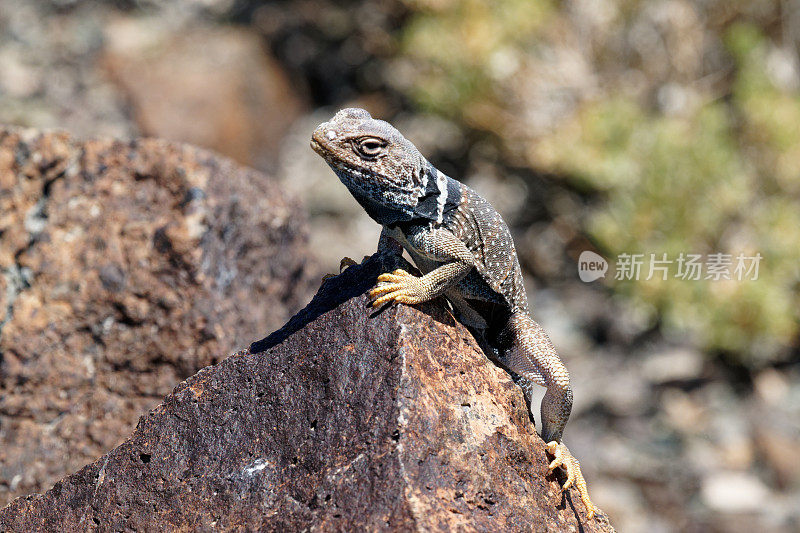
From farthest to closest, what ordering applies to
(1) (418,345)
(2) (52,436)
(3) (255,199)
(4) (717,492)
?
(4) (717,492)
(3) (255,199)
(2) (52,436)
(1) (418,345)

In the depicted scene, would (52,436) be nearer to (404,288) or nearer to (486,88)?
(404,288)

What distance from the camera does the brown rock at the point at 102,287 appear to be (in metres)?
4.27

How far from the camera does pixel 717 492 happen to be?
8148 millimetres

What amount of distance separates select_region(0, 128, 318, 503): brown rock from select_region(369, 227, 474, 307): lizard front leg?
150cm

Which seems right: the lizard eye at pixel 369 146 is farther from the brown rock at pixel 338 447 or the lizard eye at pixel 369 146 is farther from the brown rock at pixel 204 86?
the brown rock at pixel 204 86

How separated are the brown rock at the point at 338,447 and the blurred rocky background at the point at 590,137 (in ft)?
17.9

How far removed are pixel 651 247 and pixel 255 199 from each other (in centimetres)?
600

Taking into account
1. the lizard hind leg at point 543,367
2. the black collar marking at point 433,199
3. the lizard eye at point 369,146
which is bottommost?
the lizard hind leg at point 543,367

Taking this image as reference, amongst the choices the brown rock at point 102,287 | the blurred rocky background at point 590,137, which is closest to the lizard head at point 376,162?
the brown rock at point 102,287

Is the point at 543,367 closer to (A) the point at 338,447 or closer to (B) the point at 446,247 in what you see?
(B) the point at 446,247

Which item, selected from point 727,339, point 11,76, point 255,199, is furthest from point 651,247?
point 11,76

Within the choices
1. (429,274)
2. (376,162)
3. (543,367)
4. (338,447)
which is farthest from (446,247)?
(338,447)

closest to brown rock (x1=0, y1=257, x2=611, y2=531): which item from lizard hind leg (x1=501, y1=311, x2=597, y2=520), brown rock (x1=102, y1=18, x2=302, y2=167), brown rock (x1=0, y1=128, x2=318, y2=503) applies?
lizard hind leg (x1=501, y1=311, x2=597, y2=520)

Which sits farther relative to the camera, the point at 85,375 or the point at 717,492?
the point at 717,492
